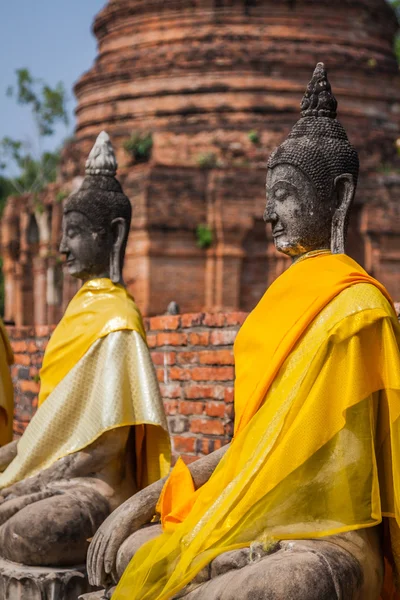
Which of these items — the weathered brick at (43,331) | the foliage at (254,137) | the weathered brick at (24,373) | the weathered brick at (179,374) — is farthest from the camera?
the foliage at (254,137)

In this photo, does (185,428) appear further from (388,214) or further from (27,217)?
(27,217)

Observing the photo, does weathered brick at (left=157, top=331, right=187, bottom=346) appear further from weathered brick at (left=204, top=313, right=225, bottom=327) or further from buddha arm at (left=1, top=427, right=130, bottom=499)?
buddha arm at (left=1, top=427, right=130, bottom=499)

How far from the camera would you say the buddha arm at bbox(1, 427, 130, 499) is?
15.2ft

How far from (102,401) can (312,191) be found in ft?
4.95

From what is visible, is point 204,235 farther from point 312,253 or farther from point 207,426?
point 312,253

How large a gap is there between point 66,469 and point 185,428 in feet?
7.19

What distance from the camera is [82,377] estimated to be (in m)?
4.78

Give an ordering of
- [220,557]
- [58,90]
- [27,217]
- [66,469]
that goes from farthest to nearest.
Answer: [58,90]
[27,217]
[66,469]
[220,557]

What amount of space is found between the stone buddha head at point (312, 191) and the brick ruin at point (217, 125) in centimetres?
901

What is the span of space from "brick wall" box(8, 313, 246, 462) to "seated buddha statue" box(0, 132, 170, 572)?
1489 mm

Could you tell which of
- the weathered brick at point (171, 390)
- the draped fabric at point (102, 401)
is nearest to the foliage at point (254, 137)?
the weathered brick at point (171, 390)

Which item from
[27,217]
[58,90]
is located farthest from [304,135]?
[58,90]

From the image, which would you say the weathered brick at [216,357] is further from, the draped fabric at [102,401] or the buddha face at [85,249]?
the draped fabric at [102,401]

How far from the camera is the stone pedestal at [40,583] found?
13.9ft
